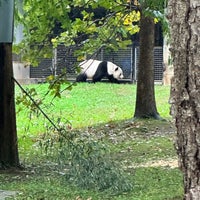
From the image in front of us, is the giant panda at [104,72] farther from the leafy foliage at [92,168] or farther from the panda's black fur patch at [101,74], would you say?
the leafy foliage at [92,168]

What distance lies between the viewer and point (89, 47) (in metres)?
11.3

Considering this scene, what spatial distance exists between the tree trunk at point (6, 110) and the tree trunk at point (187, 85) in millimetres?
5548

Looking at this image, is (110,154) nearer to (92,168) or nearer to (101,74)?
(92,168)

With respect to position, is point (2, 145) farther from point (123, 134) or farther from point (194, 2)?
point (194, 2)

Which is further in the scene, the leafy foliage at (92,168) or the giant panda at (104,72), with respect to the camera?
the giant panda at (104,72)

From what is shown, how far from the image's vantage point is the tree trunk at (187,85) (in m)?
2.10

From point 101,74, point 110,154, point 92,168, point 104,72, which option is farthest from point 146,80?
point 101,74

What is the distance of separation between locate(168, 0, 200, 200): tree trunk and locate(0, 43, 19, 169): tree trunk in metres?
5.55

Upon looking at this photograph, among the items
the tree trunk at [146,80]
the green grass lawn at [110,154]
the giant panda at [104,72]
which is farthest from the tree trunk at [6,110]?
the giant panda at [104,72]

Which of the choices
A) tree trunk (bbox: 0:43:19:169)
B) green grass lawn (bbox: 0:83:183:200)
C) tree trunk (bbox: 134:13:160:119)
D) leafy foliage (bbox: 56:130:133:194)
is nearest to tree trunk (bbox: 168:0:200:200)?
green grass lawn (bbox: 0:83:183:200)

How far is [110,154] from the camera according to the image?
9.07 meters

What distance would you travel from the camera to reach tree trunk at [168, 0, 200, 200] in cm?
210

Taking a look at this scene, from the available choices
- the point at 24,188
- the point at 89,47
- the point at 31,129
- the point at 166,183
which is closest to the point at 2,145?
the point at 24,188

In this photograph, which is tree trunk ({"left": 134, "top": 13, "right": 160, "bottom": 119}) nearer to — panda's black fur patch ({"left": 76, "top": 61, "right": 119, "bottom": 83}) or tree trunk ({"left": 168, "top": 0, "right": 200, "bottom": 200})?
tree trunk ({"left": 168, "top": 0, "right": 200, "bottom": 200})
